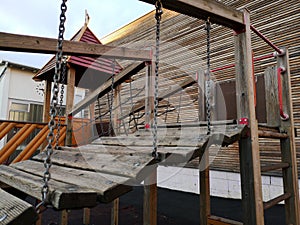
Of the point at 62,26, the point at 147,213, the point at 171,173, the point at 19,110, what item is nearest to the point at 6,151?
the point at 147,213

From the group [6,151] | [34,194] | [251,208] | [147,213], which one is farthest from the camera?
[6,151]

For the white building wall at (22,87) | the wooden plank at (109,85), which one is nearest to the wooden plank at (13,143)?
the wooden plank at (109,85)

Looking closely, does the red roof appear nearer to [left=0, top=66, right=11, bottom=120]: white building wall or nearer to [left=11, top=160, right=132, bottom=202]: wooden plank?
[left=11, top=160, right=132, bottom=202]: wooden plank

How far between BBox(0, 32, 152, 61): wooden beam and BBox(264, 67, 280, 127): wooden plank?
1330 mm

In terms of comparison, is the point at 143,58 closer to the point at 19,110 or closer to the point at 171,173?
the point at 171,173

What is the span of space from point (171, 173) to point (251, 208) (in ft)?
13.1

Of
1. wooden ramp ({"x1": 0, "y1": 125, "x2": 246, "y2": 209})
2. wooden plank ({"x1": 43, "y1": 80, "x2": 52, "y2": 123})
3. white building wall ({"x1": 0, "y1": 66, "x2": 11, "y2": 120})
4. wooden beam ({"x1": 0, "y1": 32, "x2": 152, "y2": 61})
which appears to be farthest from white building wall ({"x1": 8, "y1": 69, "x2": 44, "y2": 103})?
wooden ramp ({"x1": 0, "y1": 125, "x2": 246, "y2": 209})

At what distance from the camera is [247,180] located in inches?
66.0

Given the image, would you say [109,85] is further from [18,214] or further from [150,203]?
[18,214]

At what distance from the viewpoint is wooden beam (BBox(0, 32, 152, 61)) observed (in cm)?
190

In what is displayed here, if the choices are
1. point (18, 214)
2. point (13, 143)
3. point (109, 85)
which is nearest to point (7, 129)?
point (13, 143)

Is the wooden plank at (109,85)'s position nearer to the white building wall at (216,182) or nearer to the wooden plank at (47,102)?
the wooden plank at (47,102)

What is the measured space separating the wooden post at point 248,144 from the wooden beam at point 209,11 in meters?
0.11

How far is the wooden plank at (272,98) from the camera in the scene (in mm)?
2334
